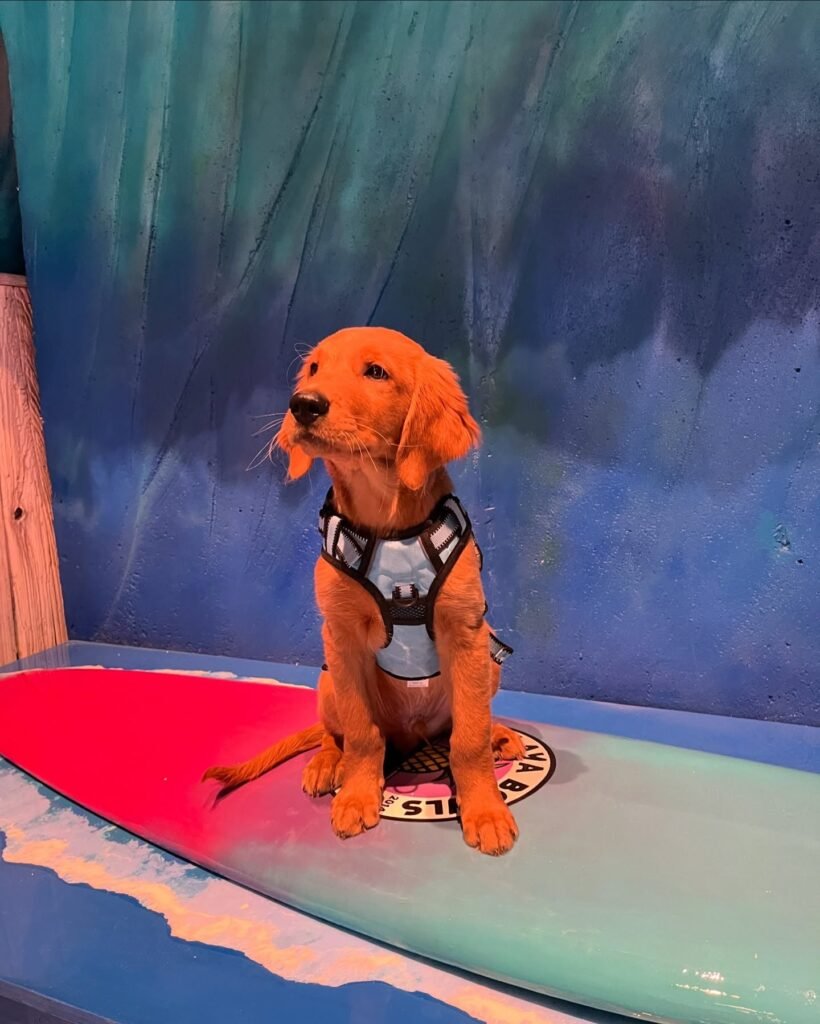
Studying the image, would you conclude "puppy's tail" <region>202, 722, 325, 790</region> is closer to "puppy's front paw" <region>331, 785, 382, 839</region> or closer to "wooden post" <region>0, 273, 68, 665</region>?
"puppy's front paw" <region>331, 785, 382, 839</region>

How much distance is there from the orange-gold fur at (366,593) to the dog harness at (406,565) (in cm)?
2

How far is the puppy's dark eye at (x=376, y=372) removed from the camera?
1.27 meters

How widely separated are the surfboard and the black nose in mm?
773

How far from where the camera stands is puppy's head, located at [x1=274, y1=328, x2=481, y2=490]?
1.23 metres

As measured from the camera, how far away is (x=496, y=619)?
222cm

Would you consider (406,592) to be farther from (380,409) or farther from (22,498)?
(22,498)

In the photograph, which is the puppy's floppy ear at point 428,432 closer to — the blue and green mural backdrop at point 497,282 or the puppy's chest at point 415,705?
the puppy's chest at point 415,705

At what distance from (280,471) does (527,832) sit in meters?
1.37

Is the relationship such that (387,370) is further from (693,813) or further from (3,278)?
(3,278)

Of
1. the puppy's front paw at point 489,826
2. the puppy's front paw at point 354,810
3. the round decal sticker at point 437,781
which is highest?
the puppy's front paw at point 489,826

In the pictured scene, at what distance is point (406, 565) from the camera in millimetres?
1337

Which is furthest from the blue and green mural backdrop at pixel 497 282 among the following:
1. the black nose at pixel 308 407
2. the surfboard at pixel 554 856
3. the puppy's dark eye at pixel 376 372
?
the black nose at pixel 308 407

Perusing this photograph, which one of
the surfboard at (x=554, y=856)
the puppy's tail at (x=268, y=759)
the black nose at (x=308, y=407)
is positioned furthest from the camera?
the puppy's tail at (x=268, y=759)

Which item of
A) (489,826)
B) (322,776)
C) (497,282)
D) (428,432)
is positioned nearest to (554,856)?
(489,826)
